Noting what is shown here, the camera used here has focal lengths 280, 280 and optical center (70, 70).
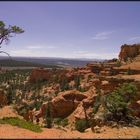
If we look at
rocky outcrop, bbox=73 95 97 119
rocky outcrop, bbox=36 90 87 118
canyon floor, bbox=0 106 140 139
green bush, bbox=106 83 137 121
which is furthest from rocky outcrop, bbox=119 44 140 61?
canyon floor, bbox=0 106 140 139

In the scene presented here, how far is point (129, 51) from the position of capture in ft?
331

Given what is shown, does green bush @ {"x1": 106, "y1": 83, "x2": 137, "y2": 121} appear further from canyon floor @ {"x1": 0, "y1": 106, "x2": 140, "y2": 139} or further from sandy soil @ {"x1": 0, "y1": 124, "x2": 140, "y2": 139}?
sandy soil @ {"x1": 0, "y1": 124, "x2": 140, "y2": 139}

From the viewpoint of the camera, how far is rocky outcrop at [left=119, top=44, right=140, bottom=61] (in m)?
98.1

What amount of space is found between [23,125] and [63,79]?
6594 cm

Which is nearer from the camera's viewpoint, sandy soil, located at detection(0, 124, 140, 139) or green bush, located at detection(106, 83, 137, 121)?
sandy soil, located at detection(0, 124, 140, 139)

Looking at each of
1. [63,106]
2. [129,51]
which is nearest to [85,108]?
[63,106]

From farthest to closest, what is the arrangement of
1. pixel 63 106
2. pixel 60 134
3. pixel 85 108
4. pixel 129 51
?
1. pixel 129 51
2. pixel 63 106
3. pixel 85 108
4. pixel 60 134

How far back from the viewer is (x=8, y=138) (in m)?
15.9

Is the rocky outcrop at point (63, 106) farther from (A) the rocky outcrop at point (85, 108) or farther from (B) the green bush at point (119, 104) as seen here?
(B) the green bush at point (119, 104)

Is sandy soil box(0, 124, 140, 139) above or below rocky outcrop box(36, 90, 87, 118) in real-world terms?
above

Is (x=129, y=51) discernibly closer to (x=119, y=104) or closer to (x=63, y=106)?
(x=63, y=106)

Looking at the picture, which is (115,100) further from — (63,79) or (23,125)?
(63,79)

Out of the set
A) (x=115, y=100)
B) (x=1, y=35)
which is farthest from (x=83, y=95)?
(x=1, y=35)

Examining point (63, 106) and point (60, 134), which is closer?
point (60, 134)
